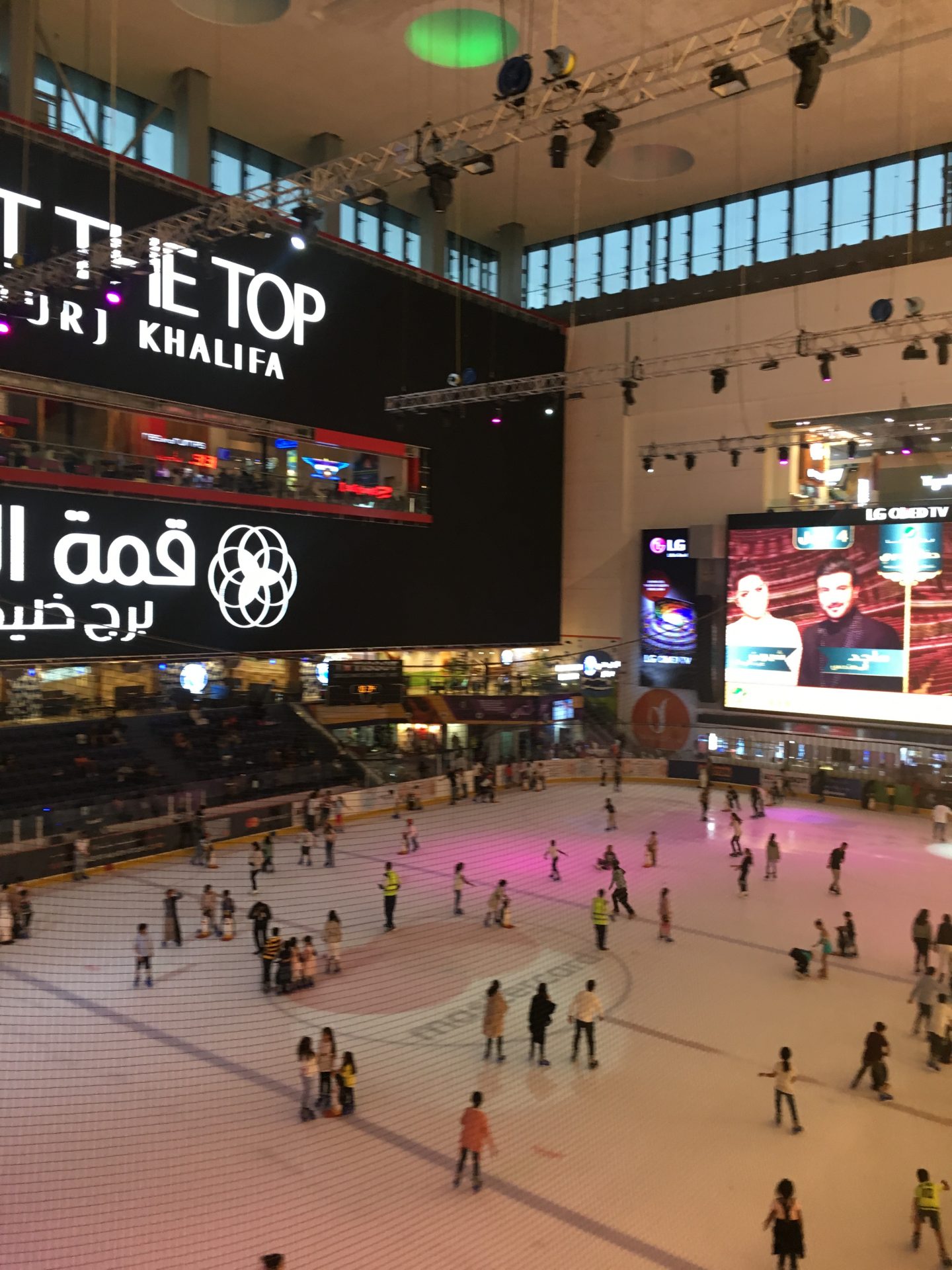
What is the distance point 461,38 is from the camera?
19.2 metres

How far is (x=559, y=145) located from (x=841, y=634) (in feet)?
59.2

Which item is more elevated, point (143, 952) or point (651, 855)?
point (143, 952)

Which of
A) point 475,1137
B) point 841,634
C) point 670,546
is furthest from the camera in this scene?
point 670,546

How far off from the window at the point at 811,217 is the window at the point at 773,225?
0.90ft

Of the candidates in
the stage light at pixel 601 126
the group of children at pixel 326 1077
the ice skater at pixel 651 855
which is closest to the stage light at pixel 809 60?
the stage light at pixel 601 126

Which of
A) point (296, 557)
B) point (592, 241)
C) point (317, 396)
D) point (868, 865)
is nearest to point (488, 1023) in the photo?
point (868, 865)

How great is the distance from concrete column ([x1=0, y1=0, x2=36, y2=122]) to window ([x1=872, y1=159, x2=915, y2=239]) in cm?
2034

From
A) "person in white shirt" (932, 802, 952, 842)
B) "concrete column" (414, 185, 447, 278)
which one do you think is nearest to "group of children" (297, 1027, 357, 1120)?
"person in white shirt" (932, 802, 952, 842)

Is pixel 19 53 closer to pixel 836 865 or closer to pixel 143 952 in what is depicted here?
pixel 143 952

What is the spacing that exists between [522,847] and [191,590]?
338 inches

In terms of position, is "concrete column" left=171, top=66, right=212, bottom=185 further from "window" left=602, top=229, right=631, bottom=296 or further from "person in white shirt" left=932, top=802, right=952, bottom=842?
"person in white shirt" left=932, top=802, right=952, bottom=842

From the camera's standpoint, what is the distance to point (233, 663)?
23312mm

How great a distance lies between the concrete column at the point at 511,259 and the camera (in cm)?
3061

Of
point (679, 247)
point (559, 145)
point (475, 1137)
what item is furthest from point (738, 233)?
point (475, 1137)
